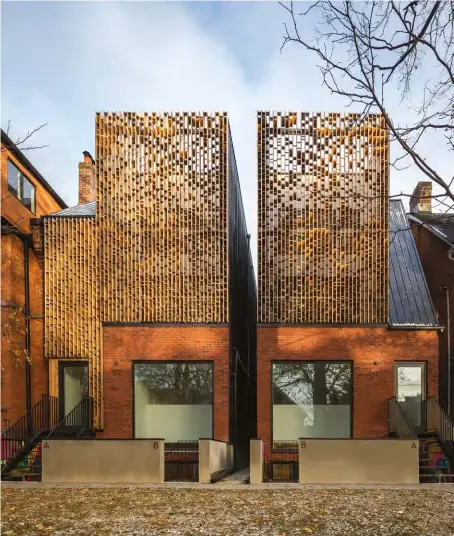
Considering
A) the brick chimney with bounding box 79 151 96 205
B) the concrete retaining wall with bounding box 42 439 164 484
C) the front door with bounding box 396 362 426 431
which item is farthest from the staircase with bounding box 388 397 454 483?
the brick chimney with bounding box 79 151 96 205

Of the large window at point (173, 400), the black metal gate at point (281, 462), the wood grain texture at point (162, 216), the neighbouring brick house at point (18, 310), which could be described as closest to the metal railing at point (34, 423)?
the neighbouring brick house at point (18, 310)

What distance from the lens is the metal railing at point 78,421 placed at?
13930 mm

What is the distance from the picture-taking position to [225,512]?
8.78 meters

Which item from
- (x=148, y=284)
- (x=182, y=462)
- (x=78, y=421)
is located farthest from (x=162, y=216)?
(x=182, y=462)

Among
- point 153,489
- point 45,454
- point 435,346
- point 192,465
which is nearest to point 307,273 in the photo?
point 435,346

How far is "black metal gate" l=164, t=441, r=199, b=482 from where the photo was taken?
13688mm

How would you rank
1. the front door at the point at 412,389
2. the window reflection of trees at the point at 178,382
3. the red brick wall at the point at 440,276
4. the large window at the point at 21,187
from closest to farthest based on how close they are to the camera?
the window reflection of trees at the point at 178,382 < the front door at the point at 412,389 < the large window at the point at 21,187 < the red brick wall at the point at 440,276

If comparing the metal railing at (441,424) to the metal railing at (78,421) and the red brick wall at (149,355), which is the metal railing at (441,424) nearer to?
the red brick wall at (149,355)

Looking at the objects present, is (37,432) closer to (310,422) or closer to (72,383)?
(72,383)

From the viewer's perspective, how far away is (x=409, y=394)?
1455 centimetres

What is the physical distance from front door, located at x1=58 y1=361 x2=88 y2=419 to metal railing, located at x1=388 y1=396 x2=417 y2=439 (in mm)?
9000

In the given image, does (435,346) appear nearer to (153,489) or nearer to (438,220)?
(438,220)

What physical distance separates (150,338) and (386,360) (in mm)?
6998

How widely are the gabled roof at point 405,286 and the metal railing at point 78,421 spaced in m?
5.65
